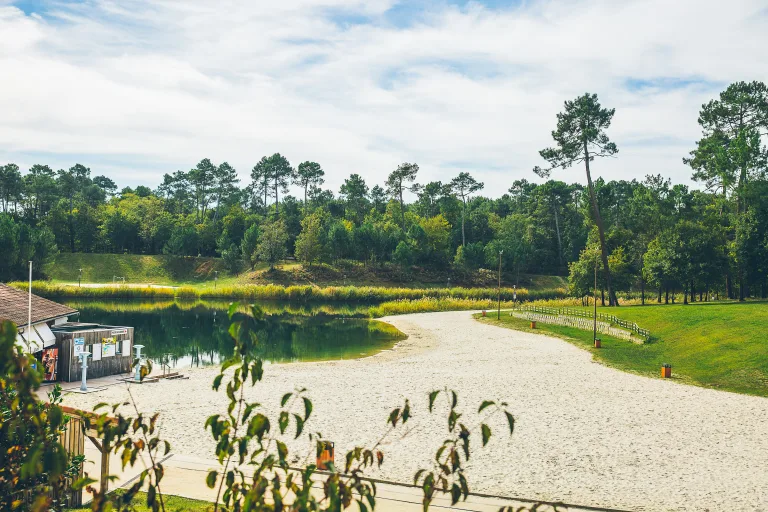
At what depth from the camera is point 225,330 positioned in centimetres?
5122

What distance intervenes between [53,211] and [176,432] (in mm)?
102688

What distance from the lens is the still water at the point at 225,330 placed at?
39562mm

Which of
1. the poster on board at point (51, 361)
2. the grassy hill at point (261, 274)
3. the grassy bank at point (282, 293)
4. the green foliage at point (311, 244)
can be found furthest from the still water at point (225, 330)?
the green foliage at point (311, 244)

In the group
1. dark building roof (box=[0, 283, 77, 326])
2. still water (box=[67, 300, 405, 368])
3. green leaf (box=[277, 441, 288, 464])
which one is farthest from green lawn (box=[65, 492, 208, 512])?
still water (box=[67, 300, 405, 368])

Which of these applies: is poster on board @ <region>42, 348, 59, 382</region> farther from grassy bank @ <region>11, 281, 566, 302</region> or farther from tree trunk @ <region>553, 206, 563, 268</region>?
tree trunk @ <region>553, 206, 563, 268</region>

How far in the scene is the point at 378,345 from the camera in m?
43.8

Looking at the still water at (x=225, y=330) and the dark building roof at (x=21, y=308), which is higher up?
the dark building roof at (x=21, y=308)

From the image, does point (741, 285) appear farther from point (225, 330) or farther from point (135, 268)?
point (135, 268)

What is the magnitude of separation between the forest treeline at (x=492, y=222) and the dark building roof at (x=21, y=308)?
153 ft

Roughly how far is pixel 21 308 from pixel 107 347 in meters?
5.24

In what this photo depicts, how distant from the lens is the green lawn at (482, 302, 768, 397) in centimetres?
2681

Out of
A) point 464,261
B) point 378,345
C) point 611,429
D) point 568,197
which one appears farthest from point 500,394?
point 568,197

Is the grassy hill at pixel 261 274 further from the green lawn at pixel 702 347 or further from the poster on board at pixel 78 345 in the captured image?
the poster on board at pixel 78 345

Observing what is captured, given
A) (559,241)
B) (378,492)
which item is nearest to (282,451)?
(378,492)
